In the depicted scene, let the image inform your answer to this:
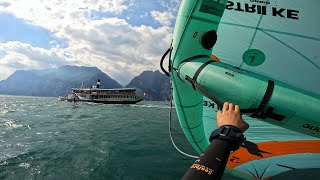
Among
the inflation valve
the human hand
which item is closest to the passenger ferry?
the inflation valve

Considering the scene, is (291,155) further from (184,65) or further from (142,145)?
(142,145)

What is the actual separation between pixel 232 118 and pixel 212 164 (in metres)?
0.50

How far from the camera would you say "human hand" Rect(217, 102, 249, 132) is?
226 cm

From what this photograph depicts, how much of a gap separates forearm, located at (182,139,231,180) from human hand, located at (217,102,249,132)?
8.4 inches

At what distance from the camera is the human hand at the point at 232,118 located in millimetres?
2258

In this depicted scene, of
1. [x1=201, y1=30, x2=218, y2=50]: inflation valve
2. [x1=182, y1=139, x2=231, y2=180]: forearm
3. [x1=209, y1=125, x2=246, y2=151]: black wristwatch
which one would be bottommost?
[x1=182, y1=139, x2=231, y2=180]: forearm

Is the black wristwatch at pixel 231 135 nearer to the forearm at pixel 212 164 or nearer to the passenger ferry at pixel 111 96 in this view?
the forearm at pixel 212 164

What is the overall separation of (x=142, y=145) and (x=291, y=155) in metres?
8.56

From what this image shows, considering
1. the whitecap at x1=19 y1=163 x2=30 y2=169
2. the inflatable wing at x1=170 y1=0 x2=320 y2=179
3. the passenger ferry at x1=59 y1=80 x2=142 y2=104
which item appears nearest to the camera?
the inflatable wing at x1=170 y1=0 x2=320 y2=179

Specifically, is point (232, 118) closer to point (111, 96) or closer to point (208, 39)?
point (208, 39)

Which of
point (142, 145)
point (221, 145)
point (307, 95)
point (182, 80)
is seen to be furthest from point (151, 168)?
point (221, 145)

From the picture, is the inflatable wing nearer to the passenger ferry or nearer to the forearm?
the forearm

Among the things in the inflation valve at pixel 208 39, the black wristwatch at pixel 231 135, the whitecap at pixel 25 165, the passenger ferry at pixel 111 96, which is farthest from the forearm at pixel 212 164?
the passenger ferry at pixel 111 96

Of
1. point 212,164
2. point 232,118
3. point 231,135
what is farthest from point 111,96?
point 212,164
